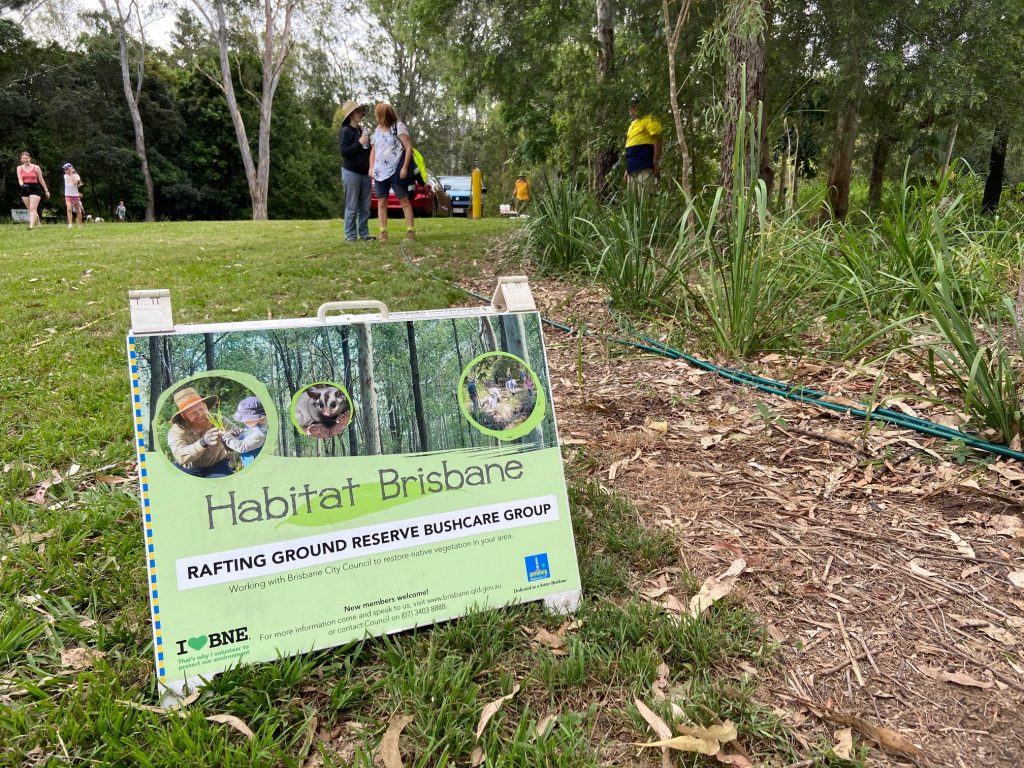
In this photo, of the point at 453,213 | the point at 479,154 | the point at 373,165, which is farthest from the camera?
the point at 479,154

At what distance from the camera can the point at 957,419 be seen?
267 centimetres

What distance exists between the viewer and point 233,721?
1.37 metres

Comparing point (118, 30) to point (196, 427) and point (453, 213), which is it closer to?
point (453, 213)

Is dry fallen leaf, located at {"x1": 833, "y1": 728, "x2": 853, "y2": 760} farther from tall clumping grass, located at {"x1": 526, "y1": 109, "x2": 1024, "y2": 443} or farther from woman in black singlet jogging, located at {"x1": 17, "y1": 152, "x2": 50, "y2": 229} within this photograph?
woman in black singlet jogging, located at {"x1": 17, "y1": 152, "x2": 50, "y2": 229}

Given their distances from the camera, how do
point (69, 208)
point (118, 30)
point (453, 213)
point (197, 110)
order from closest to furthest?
point (69, 208)
point (453, 213)
point (118, 30)
point (197, 110)

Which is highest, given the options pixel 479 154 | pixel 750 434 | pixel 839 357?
pixel 479 154

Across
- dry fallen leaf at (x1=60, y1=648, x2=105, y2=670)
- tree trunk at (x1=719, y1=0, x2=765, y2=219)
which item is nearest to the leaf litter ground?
dry fallen leaf at (x1=60, y1=648, x2=105, y2=670)

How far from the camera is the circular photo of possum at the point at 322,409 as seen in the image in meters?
1.53

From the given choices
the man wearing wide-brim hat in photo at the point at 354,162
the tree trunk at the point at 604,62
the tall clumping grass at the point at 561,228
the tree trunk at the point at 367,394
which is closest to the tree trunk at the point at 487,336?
the tree trunk at the point at 367,394

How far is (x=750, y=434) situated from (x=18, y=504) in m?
2.75

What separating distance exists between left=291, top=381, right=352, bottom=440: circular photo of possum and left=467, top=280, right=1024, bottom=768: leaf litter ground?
3.27ft

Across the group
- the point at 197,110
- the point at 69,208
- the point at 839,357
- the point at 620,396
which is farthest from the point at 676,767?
the point at 197,110

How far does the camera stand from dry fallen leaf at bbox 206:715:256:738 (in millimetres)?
1358

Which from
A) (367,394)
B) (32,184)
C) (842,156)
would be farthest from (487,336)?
(32,184)
